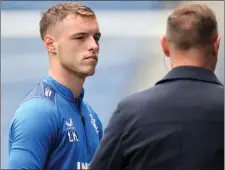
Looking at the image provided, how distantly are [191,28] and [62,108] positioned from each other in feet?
1.76

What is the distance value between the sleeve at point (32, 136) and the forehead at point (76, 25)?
10.6 inches

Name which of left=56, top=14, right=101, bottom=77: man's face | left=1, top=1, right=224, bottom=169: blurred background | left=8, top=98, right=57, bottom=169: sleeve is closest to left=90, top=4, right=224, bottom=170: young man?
left=8, top=98, right=57, bottom=169: sleeve

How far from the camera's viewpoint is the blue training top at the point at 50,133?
5.11 ft

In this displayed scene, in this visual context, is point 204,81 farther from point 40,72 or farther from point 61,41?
point 40,72

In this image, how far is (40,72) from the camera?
3281 millimetres

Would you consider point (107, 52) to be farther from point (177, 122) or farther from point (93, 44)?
point (177, 122)

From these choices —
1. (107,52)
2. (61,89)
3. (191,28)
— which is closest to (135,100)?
(191,28)

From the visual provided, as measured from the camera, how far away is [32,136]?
1.56 meters

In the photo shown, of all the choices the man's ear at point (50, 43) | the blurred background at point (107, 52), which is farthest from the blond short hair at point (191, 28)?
the blurred background at point (107, 52)

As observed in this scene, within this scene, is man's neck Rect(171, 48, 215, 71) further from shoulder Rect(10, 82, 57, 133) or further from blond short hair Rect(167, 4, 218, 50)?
shoulder Rect(10, 82, 57, 133)

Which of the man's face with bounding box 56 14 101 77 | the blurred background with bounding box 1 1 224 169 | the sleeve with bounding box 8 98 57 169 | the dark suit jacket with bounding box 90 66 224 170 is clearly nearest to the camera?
the dark suit jacket with bounding box 90 66 224 170

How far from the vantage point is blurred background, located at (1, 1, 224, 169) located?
3.18m

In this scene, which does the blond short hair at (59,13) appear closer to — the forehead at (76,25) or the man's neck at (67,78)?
the forehead at (76,25)

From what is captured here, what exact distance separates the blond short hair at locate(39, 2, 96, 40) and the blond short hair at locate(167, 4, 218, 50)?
18.8 inches
